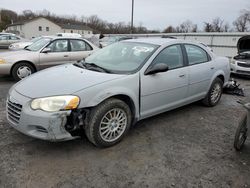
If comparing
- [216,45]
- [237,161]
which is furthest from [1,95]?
[216,45]

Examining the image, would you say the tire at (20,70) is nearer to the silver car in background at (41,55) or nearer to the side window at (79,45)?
the silver car in background at (41,55)

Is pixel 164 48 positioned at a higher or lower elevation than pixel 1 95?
higher

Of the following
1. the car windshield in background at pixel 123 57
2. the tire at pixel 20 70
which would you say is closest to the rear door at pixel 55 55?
the tire at pixel 20 70

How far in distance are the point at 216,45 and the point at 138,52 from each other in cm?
1319

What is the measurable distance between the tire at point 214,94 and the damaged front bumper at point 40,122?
3349 mm

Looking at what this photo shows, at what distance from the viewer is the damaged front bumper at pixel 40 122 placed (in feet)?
9.00

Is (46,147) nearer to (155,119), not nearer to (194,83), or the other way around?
(155,119)

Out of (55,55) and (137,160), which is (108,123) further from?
(55,55)

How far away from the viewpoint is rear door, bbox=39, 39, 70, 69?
23.0 feet

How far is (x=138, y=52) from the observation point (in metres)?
3.86

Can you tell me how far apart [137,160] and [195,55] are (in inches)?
103

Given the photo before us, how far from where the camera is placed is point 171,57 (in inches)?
158

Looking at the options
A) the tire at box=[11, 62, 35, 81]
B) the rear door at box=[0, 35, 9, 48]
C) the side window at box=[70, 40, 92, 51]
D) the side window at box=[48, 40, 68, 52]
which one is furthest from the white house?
the tire at box=[11, 62, 35, 81]

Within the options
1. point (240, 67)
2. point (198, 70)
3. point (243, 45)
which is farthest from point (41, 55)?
point (243, 45)
